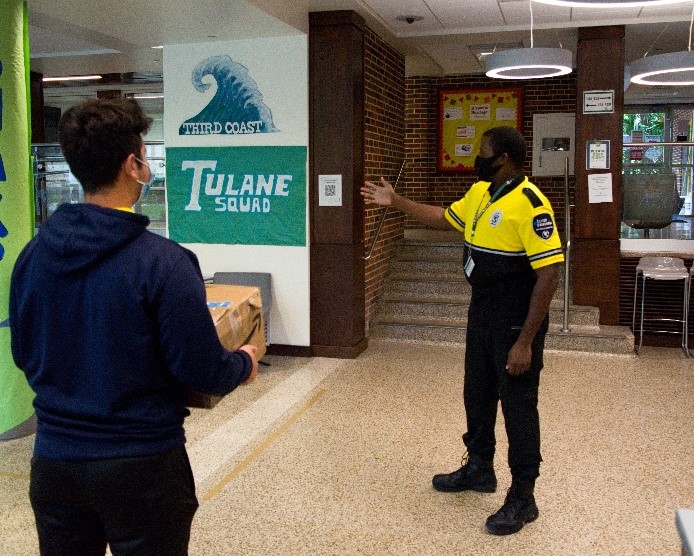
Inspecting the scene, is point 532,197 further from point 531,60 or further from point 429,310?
point 429,310

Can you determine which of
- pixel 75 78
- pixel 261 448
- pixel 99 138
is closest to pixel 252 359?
pixel 99 138

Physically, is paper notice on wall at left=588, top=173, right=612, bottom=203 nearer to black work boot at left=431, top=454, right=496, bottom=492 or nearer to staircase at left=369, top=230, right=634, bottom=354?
staircase at left=369, top=230, right=634, bottom=354

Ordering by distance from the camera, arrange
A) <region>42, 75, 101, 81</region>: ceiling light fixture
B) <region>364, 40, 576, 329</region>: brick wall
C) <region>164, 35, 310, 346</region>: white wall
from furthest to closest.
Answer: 1. <region>42, 75, 101, 81</region>: ceiling light fixture
2. <region>364, 40, 576, 329</region>: brick wall
3. <region>164, 35, 310, 346</region>: white wall

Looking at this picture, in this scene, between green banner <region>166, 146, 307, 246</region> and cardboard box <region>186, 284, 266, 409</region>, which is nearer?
cardboard box <region>186, 284, 266, 409</region>

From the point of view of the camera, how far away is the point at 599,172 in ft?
22.8

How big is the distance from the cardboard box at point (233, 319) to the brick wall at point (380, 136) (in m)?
4.83

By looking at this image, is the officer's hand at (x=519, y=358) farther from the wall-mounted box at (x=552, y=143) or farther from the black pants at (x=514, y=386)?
the wall-mounted box at (x=552, y=143)

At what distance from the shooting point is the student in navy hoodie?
60.1 inches

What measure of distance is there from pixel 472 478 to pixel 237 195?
3.77 m

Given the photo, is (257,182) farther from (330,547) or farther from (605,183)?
(330,547)

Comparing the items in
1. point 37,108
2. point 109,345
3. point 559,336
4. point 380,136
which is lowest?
point 559,336

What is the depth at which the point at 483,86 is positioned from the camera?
10125mm

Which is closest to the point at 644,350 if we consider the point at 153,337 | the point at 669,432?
the point at 669,432

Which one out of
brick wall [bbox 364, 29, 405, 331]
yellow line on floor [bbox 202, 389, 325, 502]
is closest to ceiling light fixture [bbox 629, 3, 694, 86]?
brick wall [bbox 364, 29, 405, 331]
